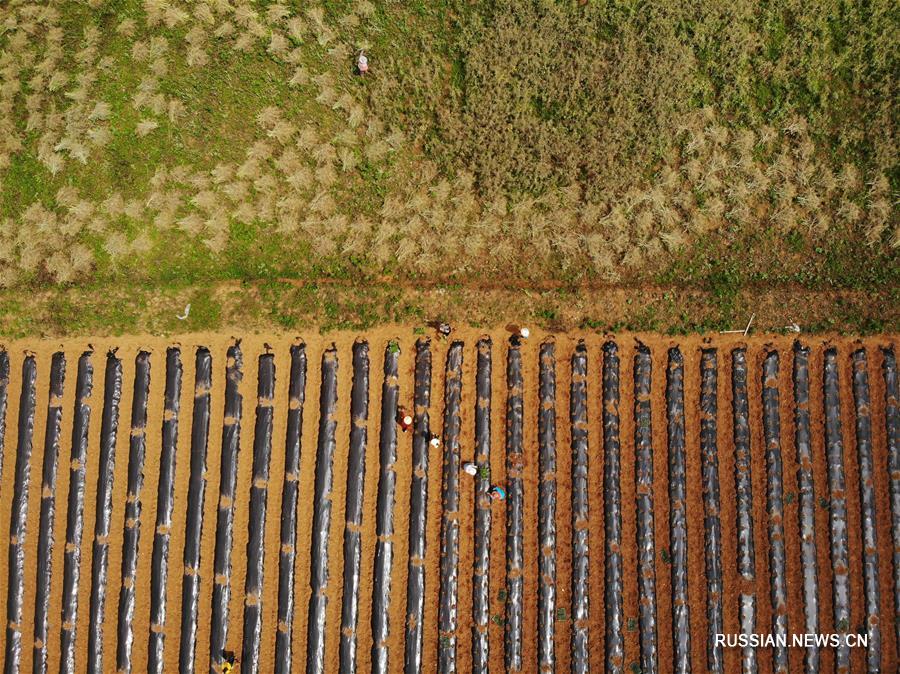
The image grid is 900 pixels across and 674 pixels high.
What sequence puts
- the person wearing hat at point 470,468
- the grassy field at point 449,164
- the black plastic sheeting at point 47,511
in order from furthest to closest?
1. the grassy field at point 449,164
2. the black plastic sheeting at point 47,511
3. the person wearing hat at point 470,468

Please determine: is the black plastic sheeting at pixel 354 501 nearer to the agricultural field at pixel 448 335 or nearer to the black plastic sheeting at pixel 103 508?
the agricultural field at pixel 448 335

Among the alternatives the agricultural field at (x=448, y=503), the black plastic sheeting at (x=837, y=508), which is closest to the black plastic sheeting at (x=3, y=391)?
the agricultural field at (x=448, y=503)

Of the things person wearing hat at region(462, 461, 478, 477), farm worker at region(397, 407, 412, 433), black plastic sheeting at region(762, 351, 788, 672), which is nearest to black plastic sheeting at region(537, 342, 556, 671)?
person wearing hat at region(462, 461, 478, 477)

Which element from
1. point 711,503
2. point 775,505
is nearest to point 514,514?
point 711,503

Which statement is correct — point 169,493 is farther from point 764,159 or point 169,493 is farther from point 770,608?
point 764,159

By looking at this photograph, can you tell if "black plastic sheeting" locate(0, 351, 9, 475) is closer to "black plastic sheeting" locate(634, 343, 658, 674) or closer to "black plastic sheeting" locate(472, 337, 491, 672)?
"black plastic sheeting" locate(472, 337, 491, 672)

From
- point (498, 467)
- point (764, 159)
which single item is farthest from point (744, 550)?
point (764, 159)
